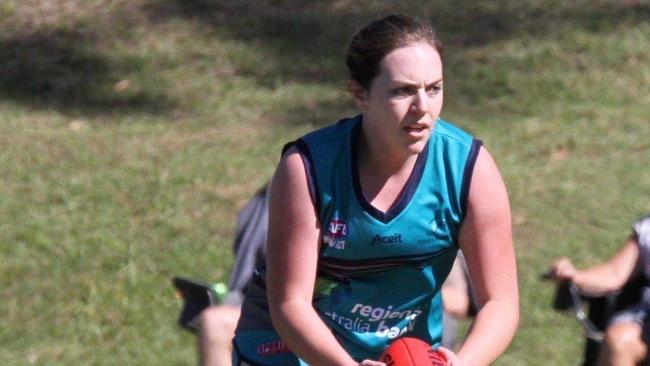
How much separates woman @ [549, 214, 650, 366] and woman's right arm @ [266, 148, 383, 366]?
164 centimetres

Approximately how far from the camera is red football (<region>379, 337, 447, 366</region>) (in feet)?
10.8

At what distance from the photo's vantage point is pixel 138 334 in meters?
6.26

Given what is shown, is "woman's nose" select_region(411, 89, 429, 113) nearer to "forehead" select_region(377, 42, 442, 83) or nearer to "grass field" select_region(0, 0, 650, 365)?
"forehead" select_region(377, 42, 442, 83)

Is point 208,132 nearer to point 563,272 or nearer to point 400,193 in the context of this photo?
point 563,272

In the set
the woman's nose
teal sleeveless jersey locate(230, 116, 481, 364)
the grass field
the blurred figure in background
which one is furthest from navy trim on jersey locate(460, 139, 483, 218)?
the grass field

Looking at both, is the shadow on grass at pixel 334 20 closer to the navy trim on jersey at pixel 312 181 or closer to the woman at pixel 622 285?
the woman at pixel 622 285

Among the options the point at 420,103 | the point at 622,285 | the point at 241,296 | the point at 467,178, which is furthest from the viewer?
the point at 241,296

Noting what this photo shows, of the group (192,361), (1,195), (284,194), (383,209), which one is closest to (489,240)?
(383,209)

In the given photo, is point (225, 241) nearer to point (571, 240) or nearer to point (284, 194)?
point (571, 240)

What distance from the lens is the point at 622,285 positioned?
4965 millimetres

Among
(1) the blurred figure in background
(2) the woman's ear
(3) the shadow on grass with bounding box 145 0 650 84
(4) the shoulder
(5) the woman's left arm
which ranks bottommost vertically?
(3) the shadow on grass with bounding box 145 0 650 84

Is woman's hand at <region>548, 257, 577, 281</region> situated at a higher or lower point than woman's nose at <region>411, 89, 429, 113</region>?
lower

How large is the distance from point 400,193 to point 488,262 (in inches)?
11.1

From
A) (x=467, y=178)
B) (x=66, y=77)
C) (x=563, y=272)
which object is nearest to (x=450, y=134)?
(x=467, y=178)
